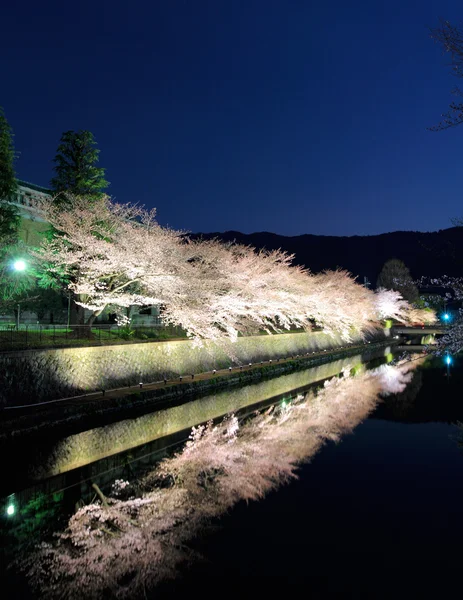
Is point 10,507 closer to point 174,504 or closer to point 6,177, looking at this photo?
point 174,504

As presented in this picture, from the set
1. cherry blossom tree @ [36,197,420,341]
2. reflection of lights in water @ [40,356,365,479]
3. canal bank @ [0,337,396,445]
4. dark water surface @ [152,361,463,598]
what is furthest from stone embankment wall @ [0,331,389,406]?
dark water surface @ [152,361,463,598]

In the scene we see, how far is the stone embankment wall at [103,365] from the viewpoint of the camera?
14898 mm

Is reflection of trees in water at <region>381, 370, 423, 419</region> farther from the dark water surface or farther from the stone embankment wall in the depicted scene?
the stone embankment wall

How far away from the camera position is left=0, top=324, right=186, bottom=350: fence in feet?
54.3

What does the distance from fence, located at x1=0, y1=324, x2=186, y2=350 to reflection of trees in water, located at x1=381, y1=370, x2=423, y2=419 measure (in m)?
10.9

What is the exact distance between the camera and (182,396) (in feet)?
67.6

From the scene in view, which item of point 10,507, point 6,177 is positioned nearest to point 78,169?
point 6,177

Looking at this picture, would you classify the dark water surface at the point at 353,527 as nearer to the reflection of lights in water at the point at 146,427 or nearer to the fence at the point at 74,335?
the reflection of lights in water at the point at 146,427

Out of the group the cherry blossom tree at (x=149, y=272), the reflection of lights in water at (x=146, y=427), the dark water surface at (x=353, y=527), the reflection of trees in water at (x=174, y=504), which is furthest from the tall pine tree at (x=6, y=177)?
the dark water surface at (x=353, y=527)

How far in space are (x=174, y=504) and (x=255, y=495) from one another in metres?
1.72

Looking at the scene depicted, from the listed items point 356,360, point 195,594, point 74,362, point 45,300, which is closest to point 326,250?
point 356,360

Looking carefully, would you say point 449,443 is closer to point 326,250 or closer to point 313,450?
point 313,450

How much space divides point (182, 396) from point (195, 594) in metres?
14.3

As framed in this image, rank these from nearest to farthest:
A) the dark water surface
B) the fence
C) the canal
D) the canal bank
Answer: the dark water surface → the canal → the canal bank → the fence
